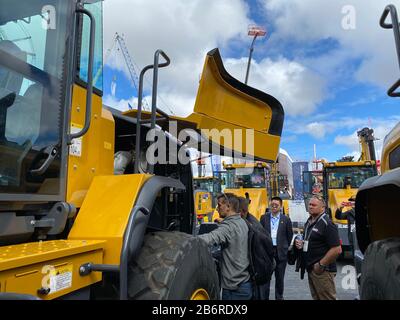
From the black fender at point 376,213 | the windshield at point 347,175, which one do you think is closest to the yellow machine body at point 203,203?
the windshield at point 347,175

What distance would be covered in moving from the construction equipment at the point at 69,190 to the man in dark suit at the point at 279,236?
127 inches

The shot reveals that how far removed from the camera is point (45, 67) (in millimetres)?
2086

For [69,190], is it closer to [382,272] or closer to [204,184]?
[382,272]

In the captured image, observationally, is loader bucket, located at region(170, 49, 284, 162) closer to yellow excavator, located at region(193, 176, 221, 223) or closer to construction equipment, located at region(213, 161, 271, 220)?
construction equipment, located at region(213, 161, 271, 220)

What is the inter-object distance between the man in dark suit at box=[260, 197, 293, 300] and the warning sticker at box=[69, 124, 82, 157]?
4.22 meters

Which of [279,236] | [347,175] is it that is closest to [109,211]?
[279,236]

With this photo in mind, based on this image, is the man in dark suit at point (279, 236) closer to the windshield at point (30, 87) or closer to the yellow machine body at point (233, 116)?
the yellow machine body at point (233, 116)

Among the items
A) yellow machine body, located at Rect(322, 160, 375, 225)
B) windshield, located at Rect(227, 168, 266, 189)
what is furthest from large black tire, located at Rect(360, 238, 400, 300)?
windshield, located at Rect(227, 168, 266, 189)

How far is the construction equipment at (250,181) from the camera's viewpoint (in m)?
13.3

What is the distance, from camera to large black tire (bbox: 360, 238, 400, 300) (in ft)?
7.16

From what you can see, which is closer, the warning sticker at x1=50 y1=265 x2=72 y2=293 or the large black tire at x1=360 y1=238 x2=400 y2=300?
the warning sticker at x1=50 y1=265 x2=72 y2=293

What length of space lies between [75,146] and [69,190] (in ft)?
0.90

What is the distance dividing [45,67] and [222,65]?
5.96ft

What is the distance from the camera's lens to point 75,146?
2340mm
